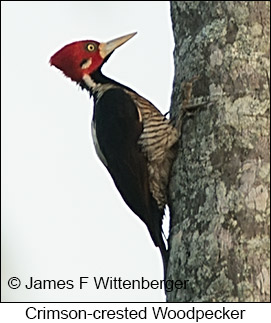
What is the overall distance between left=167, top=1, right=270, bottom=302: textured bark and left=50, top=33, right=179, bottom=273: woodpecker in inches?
7.1

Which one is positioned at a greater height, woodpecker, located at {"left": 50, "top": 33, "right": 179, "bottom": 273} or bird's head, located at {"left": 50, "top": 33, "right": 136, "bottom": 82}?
bird's head, located at {"left": 50, "top": 33, "right": 136, "bottom": 82}

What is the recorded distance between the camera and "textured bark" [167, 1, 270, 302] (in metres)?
2.59

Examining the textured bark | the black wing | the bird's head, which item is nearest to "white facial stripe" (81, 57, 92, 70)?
the bird's head

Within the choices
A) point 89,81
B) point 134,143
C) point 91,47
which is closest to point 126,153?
point 134,143

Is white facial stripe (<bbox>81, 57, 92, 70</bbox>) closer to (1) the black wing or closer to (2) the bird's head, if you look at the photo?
(2) the bird's head

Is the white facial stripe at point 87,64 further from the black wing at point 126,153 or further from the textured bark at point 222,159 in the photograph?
the textured bark at point 222,159

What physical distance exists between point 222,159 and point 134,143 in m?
0.87

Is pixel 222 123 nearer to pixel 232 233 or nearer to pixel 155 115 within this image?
pixel 232 233

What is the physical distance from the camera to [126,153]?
3590mm

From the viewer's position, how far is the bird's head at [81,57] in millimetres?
4031

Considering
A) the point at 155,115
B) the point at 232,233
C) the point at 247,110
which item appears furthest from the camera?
the point at 155,115

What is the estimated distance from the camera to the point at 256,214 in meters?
2.64

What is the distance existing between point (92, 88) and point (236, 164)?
1449 mm
